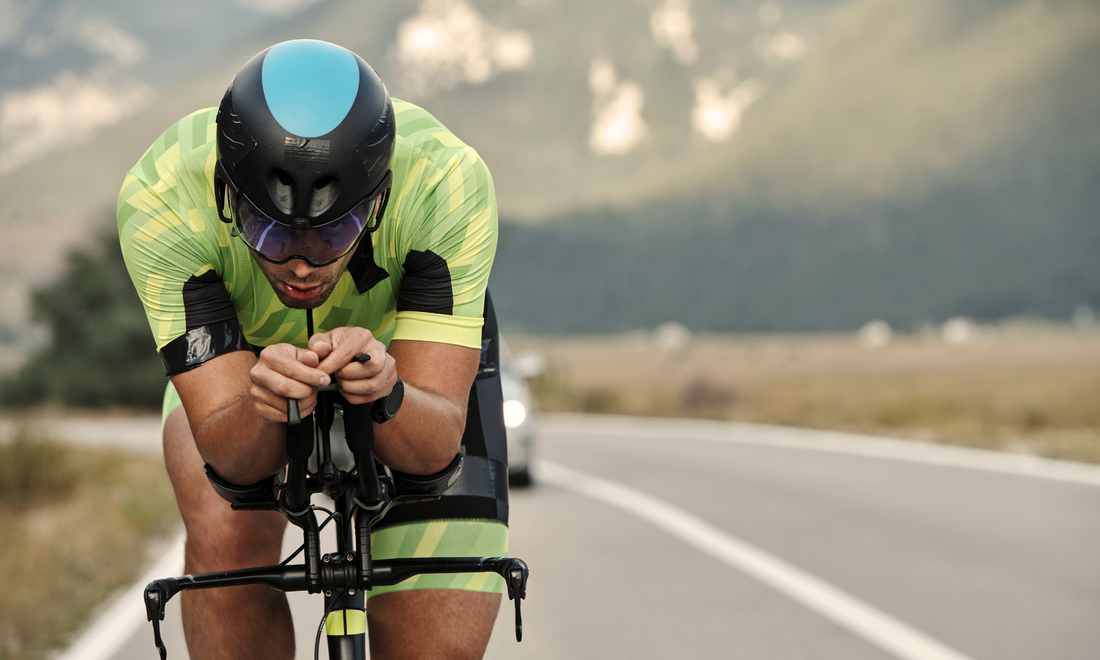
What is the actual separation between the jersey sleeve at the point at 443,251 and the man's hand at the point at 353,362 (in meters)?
0.48

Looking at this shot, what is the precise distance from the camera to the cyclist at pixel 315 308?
7.96ft

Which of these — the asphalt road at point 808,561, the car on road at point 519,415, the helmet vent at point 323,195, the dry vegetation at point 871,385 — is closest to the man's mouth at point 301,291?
the helmet vent at point 323,195

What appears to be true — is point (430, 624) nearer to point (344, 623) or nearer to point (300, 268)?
point (344, 623)

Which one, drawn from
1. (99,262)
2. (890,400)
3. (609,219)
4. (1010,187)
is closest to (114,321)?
(99,262)

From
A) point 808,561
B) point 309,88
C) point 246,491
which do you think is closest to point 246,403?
point 246,491

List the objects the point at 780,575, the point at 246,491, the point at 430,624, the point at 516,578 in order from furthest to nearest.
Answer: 1. the point at 780,575
2. the point at 430,624
3. the point at 246,491
4. the point at 516,578

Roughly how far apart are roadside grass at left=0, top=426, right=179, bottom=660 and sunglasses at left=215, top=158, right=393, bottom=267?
3812 millimetres

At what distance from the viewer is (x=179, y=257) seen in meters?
2.65

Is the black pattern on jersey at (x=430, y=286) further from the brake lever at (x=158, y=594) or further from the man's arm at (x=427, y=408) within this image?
the brake lever at (x=158, y=594)

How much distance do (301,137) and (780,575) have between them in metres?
5.67

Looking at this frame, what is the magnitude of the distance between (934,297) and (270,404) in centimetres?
16225

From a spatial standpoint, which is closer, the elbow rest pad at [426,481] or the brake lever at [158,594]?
the brake lever at [158,594]

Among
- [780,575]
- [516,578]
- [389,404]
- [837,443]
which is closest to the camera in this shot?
[389,404]

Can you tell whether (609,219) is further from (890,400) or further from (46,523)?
(46,523)
